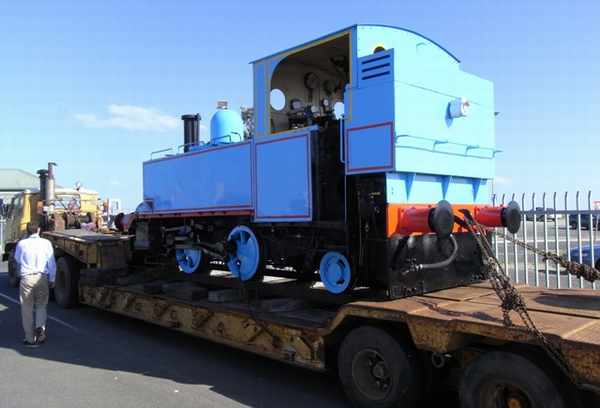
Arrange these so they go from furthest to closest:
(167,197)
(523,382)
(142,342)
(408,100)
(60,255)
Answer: (60,255) → (167,197) → (142,342) → (408,100) → (523,382)

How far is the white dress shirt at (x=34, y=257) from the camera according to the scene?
7742 mm

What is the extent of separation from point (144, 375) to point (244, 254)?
1.92 meters

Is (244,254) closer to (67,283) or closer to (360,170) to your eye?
(360,170)

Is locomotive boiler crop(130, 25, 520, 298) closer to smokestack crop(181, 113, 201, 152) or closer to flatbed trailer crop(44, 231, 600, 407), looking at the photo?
flatbed trailer crop(44, 231, 600, 407)

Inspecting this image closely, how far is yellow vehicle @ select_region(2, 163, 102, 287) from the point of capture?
13469mm

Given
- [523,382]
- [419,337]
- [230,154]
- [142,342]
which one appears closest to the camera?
[523,382]

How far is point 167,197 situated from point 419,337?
539cm

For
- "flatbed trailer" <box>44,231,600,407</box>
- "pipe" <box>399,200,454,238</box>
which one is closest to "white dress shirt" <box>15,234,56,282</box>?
"flatbed trailer" <box>44,231,600,407</box>

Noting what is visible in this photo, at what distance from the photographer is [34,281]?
7656 millimetres

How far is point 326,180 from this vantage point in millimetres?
5766

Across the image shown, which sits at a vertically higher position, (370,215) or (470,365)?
(370,215)

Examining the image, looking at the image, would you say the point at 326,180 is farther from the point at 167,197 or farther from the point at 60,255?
the point at 60,255

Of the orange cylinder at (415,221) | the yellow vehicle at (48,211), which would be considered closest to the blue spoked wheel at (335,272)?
the orange cylinder at (415,221)

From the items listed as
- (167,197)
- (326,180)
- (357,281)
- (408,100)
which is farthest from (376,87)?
(167,197)
